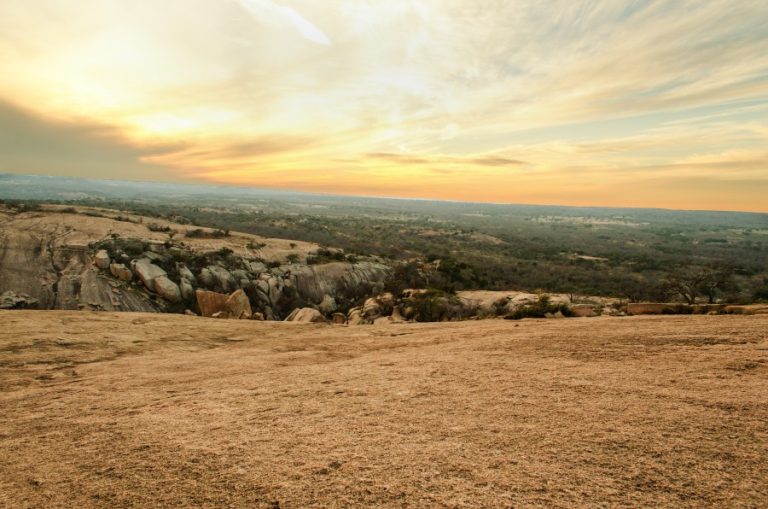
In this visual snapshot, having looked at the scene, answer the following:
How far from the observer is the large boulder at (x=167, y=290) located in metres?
26.7

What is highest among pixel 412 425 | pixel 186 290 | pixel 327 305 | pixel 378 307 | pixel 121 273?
pixel 412 425

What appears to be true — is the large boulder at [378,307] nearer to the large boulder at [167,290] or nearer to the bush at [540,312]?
the bush at [540,312]

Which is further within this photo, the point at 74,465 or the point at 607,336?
the point at 607,336

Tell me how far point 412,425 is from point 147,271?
28949 mm

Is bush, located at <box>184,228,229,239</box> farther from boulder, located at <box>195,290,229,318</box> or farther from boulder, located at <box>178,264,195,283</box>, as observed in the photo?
boulder, located at <box>195,290,229,318</box>

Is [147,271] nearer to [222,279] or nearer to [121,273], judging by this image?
[121,273]

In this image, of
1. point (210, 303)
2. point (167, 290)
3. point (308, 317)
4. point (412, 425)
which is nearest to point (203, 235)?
point (167, 290)

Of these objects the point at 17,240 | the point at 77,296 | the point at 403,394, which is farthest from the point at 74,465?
the point at 17,240

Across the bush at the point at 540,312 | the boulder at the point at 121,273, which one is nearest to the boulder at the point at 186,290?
the boulder at the point at 121,273

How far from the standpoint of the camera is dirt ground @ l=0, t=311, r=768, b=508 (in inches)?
157

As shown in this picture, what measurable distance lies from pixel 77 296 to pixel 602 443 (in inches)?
1257

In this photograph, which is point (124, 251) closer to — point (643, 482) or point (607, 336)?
point (607, 336)

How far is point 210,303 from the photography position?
24.7 meters

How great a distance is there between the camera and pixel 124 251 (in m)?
30.6
